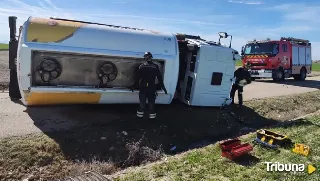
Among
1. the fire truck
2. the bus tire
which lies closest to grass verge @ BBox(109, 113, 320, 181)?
the bus tire

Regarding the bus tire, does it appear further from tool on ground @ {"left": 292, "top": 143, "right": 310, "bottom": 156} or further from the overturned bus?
tool on ground @ {"left": 292, "top": 143, "right": 310, "bottom": 156}

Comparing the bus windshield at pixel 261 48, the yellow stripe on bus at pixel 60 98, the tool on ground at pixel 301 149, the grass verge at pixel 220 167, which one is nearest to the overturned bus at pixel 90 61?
the yellow stripe on bus at pixel 60 98

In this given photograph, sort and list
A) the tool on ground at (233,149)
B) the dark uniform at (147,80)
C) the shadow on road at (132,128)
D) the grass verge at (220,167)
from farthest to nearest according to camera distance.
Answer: the dark uniform at (147,80), the shadow on road at (132,128), the tool on ground at (233,149), the grass verge at (220,167)

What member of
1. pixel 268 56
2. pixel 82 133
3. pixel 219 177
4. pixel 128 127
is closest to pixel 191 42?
pixel 128 127

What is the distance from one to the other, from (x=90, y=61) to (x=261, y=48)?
43.0ft

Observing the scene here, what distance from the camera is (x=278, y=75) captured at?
17.9 metres

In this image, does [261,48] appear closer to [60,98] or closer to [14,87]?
[60,98]

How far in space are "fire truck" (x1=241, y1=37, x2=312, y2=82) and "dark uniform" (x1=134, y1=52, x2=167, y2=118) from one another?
11.7 m

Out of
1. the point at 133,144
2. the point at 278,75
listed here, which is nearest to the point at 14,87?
the point at 133,144

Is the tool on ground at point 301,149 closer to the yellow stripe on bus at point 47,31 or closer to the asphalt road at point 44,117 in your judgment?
the asphalt road at point 44,117

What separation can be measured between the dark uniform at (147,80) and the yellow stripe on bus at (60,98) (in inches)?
42.1

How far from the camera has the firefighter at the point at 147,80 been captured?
23.9 ft

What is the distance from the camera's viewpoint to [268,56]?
17.3 meters

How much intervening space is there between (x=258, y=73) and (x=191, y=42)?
1007 centimetres
